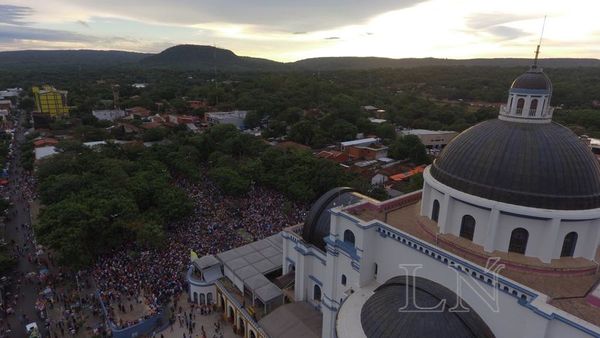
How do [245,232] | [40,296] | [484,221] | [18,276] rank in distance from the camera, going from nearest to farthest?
[484,221]
[40,296]
[18,276]
[245,232]

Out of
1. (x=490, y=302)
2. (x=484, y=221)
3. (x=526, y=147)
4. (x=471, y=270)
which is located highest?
A: (x=526, y=147)

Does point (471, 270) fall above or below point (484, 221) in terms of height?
below

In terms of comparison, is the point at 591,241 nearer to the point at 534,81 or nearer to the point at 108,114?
the point at 534,81

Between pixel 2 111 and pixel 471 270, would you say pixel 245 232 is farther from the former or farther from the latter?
pixel 2 111

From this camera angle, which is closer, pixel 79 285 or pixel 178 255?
pixel 79 285

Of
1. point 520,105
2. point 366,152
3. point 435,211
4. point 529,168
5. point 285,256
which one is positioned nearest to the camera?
point 529,168

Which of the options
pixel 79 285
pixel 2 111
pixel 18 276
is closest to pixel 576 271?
pixel 79 285

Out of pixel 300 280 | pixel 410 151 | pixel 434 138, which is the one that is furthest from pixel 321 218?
pixel 434 138

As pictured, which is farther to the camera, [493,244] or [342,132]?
[342,132]
